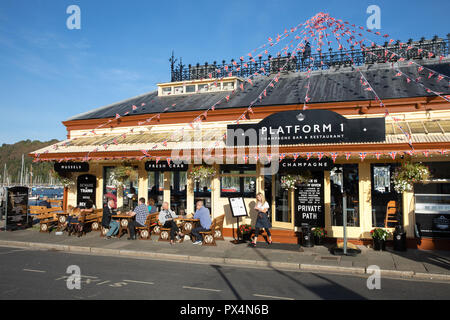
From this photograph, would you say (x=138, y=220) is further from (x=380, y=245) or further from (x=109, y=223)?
(x=380, y=245)

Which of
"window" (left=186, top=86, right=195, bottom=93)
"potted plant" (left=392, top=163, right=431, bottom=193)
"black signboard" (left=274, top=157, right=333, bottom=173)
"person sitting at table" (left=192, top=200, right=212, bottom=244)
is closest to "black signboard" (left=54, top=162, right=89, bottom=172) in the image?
"person sitting at table" (left=192, top=200, right=212, bottom=244)

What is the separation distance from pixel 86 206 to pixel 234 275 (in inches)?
401

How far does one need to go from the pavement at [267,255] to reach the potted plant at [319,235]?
1.04 ft

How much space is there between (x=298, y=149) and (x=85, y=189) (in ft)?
33.9

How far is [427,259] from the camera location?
9.77m

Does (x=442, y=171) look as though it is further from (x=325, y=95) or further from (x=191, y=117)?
(x=191, y=117)

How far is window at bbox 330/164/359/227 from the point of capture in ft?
39.6

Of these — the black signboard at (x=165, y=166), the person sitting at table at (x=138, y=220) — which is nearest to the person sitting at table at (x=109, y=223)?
the person sitting at table at (x=138, y=220)

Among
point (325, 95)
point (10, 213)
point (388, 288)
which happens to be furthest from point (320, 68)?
point (10, 213)

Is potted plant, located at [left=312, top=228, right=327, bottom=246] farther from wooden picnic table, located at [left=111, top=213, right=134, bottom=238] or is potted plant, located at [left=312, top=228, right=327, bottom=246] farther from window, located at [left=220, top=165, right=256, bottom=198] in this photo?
wooden picnic table, located at [left=111, top=213, right=134, bottom=238]

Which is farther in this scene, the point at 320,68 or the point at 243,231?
the point at 320,68

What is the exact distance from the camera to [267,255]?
10.6 metres

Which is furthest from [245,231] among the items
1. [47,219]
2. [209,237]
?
[47,219]

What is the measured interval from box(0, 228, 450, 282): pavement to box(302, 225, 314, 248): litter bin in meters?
0.31
